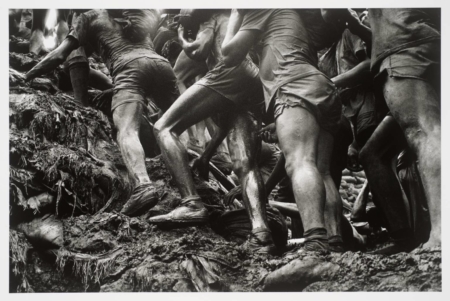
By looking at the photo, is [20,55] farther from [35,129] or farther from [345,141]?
[345,141]

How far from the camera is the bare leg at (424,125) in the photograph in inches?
336

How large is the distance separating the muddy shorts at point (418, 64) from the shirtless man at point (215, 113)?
4.80ft

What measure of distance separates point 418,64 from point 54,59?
3.91 meters

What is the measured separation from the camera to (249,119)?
9.75 metres

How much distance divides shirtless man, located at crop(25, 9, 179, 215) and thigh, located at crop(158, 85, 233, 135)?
548 mm

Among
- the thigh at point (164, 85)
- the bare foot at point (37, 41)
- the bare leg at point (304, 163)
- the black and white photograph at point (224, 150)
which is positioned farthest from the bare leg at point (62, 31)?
the bare leg at point (304, 163)

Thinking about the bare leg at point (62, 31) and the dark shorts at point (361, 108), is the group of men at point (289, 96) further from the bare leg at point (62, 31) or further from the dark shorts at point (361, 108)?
the bare leg at point (62, 31)

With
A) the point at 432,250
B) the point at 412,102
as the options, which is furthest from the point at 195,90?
the point at 432,250

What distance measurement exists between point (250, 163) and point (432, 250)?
2110mm

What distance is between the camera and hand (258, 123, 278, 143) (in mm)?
9602

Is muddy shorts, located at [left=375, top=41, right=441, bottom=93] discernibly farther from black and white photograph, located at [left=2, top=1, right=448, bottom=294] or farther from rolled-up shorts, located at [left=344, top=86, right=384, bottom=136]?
rolled-up shorts, located at [left=344, top=86, right=384, bottom=136]

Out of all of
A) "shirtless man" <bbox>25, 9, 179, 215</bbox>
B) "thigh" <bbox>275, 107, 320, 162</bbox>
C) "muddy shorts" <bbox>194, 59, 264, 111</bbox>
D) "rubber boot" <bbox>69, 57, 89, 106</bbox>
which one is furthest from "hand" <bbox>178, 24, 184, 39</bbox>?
"thigh" <bbox>275, 107, 320, 162</bbox>
